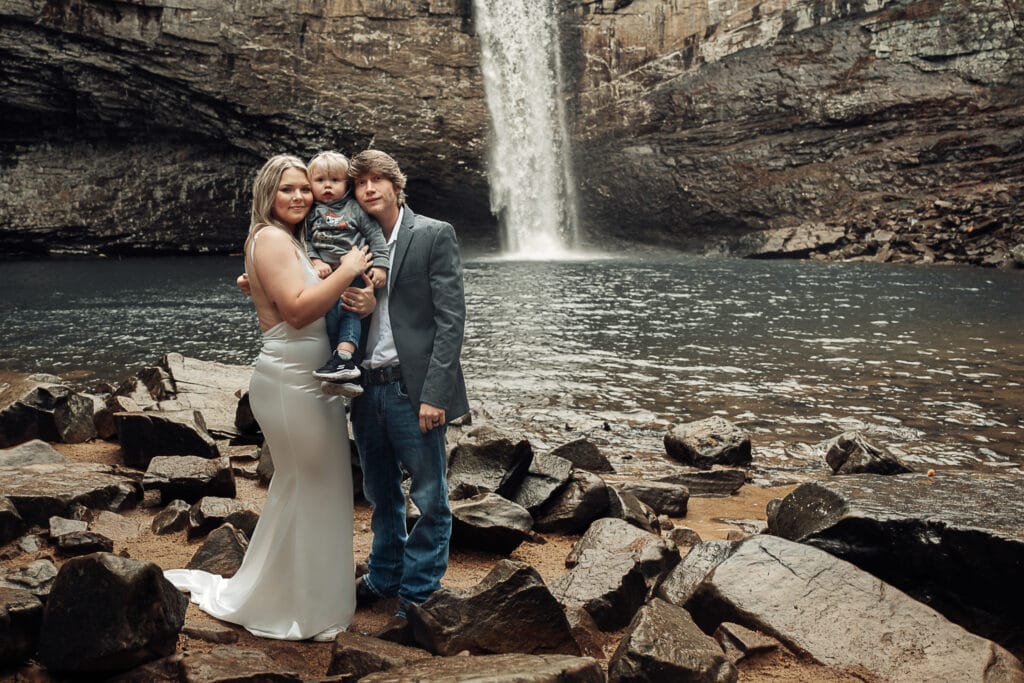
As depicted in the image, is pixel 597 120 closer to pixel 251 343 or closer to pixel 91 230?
pixel 91 230

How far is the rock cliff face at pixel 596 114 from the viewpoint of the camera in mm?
32594

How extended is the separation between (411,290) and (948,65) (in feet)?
125

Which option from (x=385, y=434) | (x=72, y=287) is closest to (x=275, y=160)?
(x=385, y=434)

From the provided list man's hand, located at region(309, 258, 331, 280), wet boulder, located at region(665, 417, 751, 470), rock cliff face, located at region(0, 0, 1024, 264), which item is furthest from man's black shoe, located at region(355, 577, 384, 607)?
rock cliff face, located at region(0, 0, 1024, 264)

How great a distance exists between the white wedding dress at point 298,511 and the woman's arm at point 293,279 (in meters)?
0.09

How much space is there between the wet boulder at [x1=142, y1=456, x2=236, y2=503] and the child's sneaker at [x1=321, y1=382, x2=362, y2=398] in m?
2.53

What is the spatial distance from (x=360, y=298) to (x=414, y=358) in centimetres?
38

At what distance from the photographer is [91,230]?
35.8 meters

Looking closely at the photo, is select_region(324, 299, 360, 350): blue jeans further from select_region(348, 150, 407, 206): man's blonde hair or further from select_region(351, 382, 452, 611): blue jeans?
select_region(348, 150, 407, 206): man's blonde hair

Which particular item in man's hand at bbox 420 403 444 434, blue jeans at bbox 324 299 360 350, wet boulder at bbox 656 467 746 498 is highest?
blue jeans at bbox 324 299 360 350

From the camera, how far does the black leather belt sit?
155 inches

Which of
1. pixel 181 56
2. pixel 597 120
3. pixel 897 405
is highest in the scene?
pixel 181 56

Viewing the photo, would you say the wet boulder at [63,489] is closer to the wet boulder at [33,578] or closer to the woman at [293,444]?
the wet boulder at [33,578]

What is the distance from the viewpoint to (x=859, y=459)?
747cm
